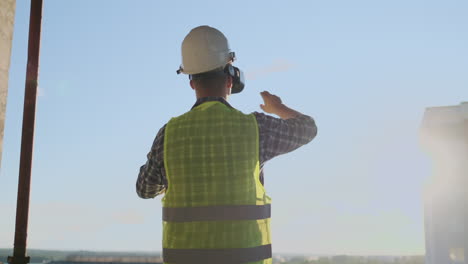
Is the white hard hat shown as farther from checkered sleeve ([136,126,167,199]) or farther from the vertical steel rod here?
the vertical steel rod

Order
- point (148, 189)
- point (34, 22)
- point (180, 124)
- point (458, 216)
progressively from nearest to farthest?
point (180, 124) < point (148, 189) < point (34, 22) < point (458, 216)

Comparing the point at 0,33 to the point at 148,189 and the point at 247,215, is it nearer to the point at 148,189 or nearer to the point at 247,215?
the point at 148,189

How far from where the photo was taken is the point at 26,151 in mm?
2814

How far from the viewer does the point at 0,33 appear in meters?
2.74

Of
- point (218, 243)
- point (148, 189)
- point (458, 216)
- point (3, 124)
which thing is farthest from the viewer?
point (458, 216)

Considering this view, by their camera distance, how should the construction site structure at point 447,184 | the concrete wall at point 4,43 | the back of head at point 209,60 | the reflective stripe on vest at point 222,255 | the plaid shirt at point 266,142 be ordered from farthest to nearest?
the construction site structure at point 447,184, the concrete wall at point 4,43, the back of head at point 209,60, the plaid shirt at point 266,142, the reflective stripe on vest at point 222,255

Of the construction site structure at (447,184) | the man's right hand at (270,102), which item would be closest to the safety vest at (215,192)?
the man's right hand at (270,102)

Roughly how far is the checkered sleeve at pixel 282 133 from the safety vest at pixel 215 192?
0.15ft

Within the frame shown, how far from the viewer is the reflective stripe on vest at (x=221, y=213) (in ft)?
5.75

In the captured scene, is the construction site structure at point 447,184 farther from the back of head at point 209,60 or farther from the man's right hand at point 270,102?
the back of head at point 209,60

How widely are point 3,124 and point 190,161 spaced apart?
1.35 m

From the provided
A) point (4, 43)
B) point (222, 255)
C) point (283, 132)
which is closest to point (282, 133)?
point (283, 132)

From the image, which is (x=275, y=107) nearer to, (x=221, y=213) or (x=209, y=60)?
(x=209, y=60)

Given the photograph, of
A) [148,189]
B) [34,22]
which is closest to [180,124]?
[148,189]
